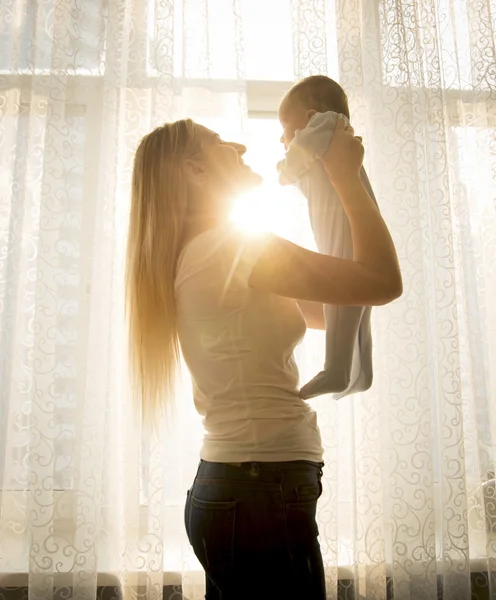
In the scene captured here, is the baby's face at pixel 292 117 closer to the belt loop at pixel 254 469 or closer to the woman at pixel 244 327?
the woman at pixel 244 327

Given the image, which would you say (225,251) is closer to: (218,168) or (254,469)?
(218,168)

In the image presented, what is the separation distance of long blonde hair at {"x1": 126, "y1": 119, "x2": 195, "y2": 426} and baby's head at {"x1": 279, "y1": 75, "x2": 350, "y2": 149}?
243 mm

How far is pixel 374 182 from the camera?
1.94 metres

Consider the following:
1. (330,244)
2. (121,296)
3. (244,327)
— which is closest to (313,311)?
(330,244)

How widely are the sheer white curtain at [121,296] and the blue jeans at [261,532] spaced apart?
0.91 metres

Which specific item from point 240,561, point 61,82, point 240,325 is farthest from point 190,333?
point 61,82

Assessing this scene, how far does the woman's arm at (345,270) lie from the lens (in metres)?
0.91

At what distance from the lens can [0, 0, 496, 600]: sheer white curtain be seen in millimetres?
1778

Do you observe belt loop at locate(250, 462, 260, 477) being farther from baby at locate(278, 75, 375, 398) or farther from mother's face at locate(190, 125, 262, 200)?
mother's face at locate(190, 125, 262, 200)

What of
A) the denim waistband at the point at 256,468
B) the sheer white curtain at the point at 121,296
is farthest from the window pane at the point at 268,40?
the denim waistband at the point at 256,468

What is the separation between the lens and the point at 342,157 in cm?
102

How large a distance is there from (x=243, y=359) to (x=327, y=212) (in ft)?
1.18

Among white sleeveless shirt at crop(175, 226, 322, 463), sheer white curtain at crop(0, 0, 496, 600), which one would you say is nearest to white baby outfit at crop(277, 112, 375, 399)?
white sleeveless shirt at crop(175, 226, 322, 463)

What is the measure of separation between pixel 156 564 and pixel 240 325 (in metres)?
1.11
